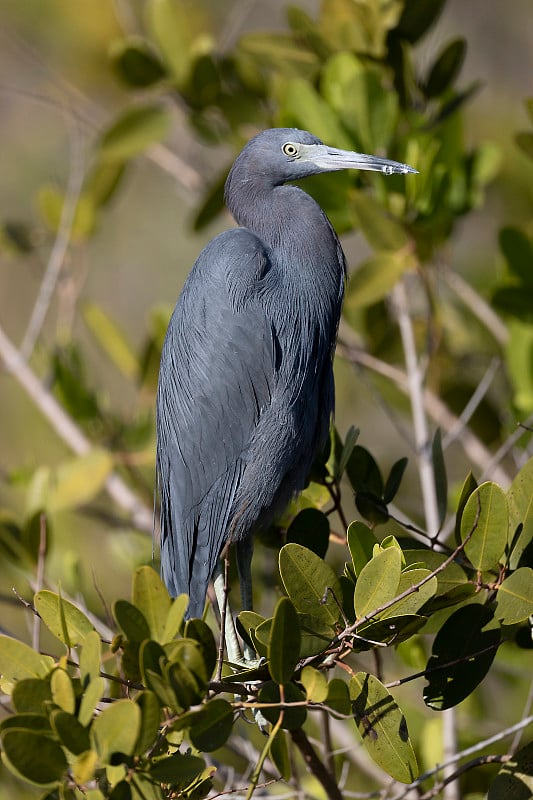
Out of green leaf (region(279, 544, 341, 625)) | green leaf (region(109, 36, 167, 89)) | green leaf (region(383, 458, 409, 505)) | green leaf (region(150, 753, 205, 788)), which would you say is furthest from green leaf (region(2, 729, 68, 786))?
green leaf (region(109, 36, 167, 89))

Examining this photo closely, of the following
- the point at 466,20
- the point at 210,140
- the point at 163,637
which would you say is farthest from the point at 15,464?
the point at 163,637

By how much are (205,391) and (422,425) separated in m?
0.70

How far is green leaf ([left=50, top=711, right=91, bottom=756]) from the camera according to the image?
1.42 meters

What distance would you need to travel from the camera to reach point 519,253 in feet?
9.91

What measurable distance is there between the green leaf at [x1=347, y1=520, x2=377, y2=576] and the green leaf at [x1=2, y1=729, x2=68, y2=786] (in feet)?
2.06

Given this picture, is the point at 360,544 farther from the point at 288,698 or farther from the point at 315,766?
the point at 315,766

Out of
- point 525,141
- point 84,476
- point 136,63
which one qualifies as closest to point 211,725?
point 84,476

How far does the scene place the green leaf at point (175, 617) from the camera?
151 cm

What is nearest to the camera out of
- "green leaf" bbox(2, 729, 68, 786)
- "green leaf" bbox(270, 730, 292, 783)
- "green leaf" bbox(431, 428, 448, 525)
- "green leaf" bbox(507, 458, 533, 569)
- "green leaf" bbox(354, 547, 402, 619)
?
"green leaf" bbox(2, 729, 68, 786)

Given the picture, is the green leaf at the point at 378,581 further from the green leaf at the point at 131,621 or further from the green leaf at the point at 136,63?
the green leaf at the point at 136,63

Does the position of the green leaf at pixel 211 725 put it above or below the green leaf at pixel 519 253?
below

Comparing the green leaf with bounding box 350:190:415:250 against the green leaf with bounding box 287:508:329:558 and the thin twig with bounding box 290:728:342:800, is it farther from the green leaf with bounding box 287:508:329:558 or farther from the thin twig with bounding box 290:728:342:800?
the thin twig with bounding box 290:728:342:800

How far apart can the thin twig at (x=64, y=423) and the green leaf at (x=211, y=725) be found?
175 centimetres

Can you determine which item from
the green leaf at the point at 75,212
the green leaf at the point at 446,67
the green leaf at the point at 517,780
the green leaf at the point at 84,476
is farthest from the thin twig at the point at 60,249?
the green leaf at the point at 517,780
